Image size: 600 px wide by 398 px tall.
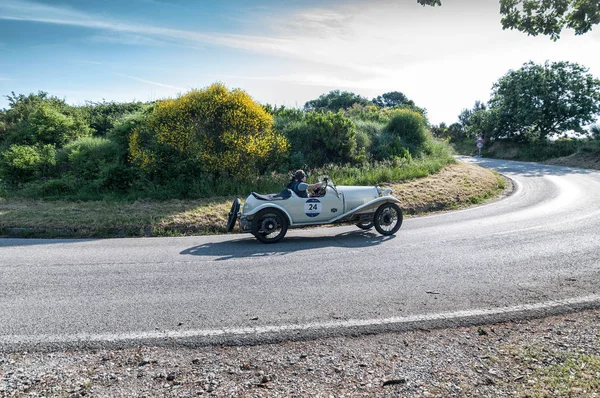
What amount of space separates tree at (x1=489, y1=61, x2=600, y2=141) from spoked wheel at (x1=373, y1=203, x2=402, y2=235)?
28.0m

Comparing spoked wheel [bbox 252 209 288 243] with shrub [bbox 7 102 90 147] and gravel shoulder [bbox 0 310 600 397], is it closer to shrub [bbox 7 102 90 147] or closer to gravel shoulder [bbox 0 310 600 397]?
gravel shoulder [bbox 0 310 600 397]

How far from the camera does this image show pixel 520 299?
5020 millimetres

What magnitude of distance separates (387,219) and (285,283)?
370 cm

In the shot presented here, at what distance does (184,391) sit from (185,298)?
1992mm

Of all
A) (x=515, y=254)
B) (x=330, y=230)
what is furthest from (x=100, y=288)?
(x=515, y=254)

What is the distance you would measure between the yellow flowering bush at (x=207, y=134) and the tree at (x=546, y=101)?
26612 mm

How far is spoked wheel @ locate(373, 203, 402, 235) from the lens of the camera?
339 inches

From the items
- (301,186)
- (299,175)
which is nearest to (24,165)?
Answer: (299,175)

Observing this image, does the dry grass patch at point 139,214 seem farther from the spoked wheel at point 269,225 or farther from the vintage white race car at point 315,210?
the spoked wheel at point 269,225

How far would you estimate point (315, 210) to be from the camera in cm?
842

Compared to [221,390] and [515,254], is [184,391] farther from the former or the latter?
[515,254]

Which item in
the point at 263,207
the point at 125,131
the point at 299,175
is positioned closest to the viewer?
the point at 263,207

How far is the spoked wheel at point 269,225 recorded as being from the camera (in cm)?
806

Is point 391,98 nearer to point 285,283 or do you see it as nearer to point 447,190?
point 447,190
